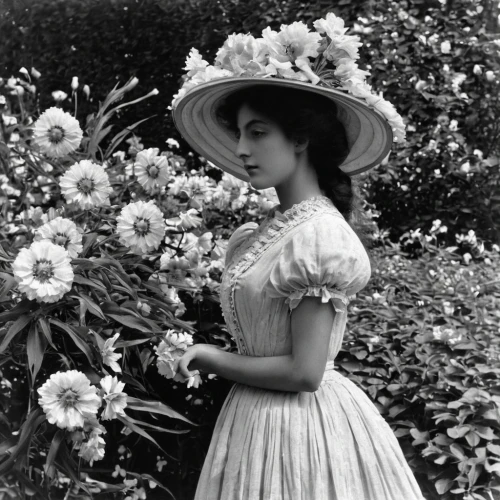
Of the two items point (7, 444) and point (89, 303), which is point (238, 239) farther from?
point (7, 444)

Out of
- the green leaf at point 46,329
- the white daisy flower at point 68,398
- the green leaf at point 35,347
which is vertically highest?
the green leaf at point 46,329

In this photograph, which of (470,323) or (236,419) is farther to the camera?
(470,323)

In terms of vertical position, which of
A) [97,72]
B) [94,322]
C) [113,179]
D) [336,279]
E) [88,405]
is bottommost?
[88,405]

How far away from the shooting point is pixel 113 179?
273cm

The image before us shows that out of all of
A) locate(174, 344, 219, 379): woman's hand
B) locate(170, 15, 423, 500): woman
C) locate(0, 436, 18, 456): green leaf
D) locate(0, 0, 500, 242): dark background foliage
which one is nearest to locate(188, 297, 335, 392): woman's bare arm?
locate(170, 15, 423, 500): woman

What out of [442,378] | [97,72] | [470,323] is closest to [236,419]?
[442,378]

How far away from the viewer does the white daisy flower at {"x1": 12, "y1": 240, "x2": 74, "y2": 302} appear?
77.3 inches

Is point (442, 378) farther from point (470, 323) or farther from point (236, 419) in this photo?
point (236, 419)

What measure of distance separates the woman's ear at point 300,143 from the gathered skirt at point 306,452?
0.53 m

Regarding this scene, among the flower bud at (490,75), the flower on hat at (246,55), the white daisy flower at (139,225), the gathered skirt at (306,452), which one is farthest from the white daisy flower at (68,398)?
the flower bud at (490,75)

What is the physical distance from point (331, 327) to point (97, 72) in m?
4.50

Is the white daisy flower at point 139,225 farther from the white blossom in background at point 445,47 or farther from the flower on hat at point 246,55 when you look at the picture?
the white blossom in background at point 445,47

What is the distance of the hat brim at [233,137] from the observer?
1836mm

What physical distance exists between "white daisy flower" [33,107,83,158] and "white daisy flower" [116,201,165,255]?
0.30 metres
